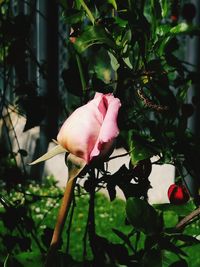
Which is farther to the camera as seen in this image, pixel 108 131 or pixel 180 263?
pixel 180 263

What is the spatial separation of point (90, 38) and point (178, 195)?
1.51 ft

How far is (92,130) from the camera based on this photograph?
79 cm

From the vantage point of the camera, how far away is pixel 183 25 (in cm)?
106

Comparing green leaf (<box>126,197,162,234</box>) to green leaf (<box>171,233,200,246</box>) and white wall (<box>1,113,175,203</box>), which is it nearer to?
green leaf (<box>171,233,200,246</box>)

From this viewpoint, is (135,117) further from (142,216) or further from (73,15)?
(142,216)

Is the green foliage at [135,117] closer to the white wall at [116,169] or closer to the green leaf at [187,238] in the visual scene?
the green leaf at [187,238]

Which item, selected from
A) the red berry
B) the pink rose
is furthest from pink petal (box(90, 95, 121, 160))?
the red berry

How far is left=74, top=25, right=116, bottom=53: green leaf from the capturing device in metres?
0.99

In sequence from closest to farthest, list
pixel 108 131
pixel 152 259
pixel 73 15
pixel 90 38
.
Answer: pixel 108 131 → pixel 152 259 → pixel 90 38 → pixel 73 15

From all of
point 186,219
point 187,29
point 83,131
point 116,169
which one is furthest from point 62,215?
point 116,169

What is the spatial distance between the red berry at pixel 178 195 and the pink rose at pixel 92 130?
43 centimetres

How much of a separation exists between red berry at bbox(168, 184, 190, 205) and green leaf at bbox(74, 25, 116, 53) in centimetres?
39

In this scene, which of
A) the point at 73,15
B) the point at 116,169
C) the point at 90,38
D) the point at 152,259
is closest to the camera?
the point at 152,259

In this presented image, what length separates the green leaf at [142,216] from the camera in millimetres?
870
